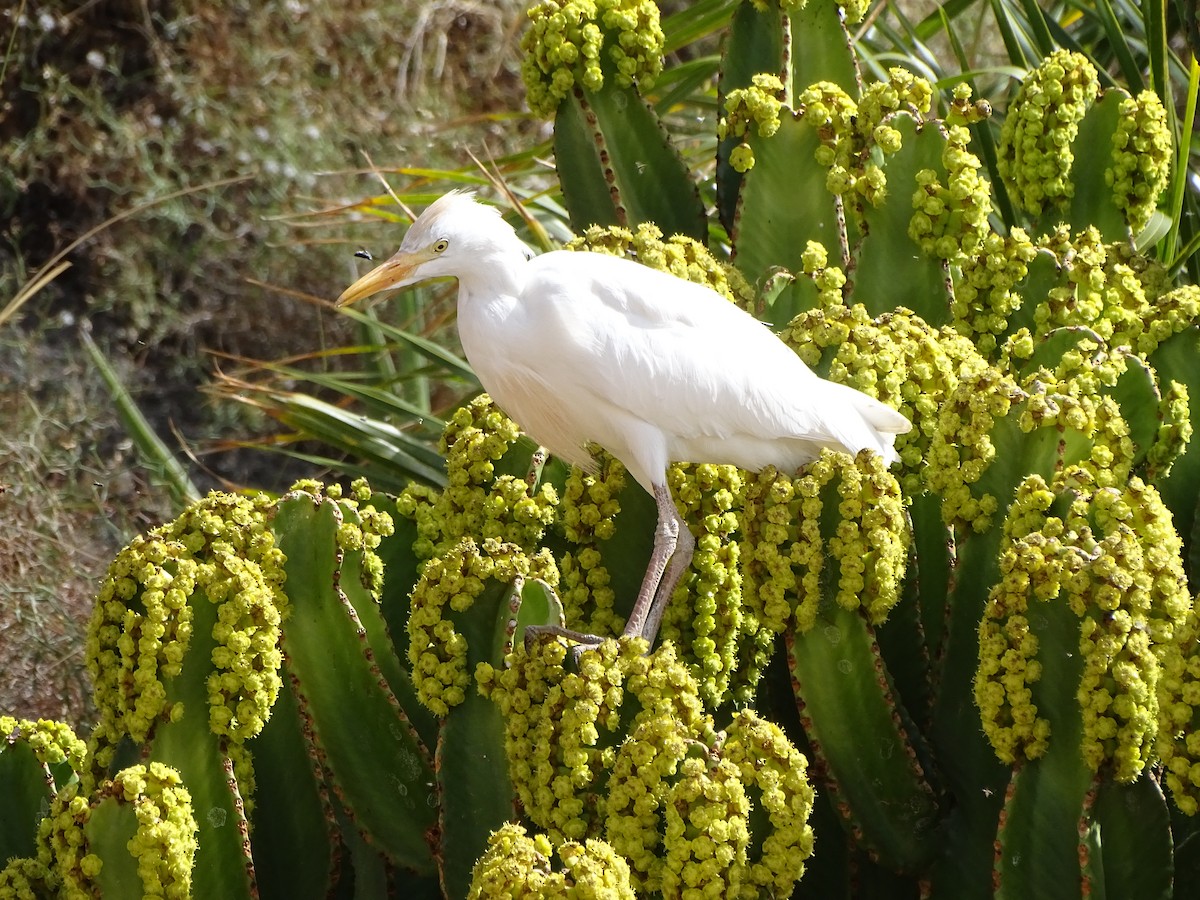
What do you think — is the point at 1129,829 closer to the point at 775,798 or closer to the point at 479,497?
the point at 775,798

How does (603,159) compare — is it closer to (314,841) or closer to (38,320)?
(314,841)

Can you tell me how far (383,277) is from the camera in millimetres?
2863

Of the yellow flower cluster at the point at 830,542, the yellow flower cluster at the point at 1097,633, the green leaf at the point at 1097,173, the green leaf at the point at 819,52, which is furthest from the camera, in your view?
the green leaf at the point at 819,52

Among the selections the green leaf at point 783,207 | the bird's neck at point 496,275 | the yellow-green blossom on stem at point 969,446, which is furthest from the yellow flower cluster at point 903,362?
the bird's neck at point 496,275

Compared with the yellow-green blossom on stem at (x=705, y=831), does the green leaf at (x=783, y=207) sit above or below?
above

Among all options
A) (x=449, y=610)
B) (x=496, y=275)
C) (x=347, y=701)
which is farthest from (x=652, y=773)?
(x=496, y=275)

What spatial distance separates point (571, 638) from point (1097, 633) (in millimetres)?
807

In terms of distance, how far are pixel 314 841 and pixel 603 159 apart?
1595mm

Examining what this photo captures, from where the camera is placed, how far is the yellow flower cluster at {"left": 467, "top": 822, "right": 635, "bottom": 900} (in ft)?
5.68

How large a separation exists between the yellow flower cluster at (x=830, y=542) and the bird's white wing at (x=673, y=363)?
1.31 ft

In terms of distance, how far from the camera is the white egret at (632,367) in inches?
108

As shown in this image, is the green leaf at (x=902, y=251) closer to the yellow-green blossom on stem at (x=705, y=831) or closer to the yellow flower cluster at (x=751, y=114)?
the yellow flower cluster at (x=751, y=114)

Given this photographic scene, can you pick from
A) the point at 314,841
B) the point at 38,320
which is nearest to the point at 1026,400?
the point at 314,841

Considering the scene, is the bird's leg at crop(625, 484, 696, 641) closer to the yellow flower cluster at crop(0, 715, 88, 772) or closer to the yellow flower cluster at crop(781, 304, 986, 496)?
the yellow flower cluster at crop(781, 304, 986, 496)
